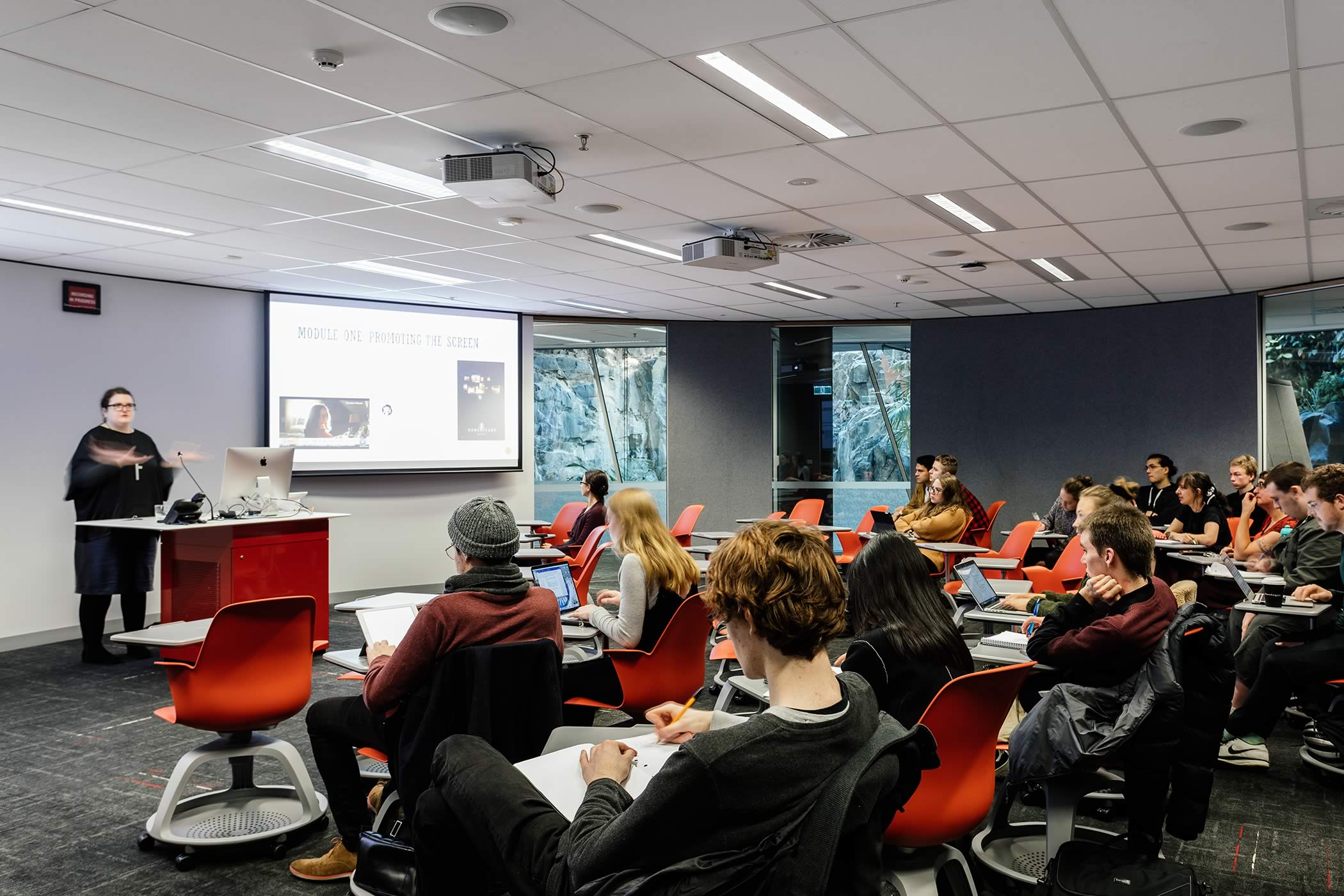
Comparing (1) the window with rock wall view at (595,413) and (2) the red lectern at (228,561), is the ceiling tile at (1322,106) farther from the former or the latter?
(1) the window with rock wall view at (595,413)

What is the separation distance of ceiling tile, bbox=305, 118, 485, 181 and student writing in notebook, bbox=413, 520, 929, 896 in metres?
3.27

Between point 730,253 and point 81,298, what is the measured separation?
213 inches

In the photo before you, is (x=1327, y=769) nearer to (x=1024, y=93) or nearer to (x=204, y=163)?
(x=1024, y=93)

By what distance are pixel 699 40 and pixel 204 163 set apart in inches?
117

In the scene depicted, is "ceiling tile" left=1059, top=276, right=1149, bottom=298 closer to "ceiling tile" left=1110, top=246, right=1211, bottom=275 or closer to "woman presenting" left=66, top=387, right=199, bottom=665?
"ceiling tile" left=1110, top=246, right=1211, bottom=275

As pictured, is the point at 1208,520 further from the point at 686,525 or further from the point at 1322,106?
the point at 686,525

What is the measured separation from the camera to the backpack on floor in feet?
8.75

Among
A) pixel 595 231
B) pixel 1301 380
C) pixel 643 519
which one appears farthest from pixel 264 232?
pixel 1301 380

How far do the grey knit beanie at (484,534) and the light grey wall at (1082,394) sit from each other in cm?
936

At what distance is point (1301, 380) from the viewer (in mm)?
9359

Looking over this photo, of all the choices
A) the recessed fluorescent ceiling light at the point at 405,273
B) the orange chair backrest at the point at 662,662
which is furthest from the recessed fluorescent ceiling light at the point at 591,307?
the orange chair backrest at the point at 662,662

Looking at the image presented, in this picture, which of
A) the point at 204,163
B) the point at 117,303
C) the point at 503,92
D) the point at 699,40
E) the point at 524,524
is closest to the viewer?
the point at 699,40

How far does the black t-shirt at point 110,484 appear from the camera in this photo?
7.06 meters

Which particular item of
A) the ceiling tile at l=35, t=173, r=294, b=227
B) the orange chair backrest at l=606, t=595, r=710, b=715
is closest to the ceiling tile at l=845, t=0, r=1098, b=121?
the orange chair backrest at l=606, t=595, r=710, b=715
